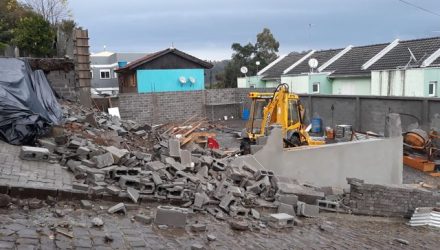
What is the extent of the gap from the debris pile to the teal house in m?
22.6

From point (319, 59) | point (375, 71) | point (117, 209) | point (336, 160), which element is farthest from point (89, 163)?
point (319, 59)

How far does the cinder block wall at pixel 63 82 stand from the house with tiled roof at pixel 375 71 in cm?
1765

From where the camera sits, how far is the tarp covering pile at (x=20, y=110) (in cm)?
863

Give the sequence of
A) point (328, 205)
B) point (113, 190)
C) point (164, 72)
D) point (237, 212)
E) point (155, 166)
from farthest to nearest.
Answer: point (164, 72), point (328, 205), point (155, 166), point (237, 212), point (113, 190)

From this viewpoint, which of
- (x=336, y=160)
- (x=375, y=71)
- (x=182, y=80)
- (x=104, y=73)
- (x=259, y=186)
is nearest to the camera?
(x=259, y=186)

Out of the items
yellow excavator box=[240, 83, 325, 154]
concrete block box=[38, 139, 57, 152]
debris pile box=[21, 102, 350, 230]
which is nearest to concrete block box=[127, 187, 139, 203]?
debris pile box=[21, 102, 350, 230]

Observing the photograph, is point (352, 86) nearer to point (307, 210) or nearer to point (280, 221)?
point (307, 210)

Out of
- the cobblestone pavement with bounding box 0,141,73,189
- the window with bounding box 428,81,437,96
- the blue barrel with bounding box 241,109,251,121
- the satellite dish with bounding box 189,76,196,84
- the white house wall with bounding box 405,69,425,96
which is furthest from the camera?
the satellite dish with bounding box 189,76,196,84

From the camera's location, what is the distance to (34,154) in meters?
7.66

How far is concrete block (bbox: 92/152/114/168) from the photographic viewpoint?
24.8 ft

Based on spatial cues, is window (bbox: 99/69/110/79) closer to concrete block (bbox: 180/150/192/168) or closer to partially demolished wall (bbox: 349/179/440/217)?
concrete block (bbox: 180/150/192/168)

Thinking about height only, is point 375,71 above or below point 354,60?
below

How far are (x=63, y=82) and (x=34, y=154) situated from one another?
32.6 ft

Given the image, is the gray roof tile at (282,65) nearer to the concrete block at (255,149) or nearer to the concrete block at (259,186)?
the concrete block at (255,149)
